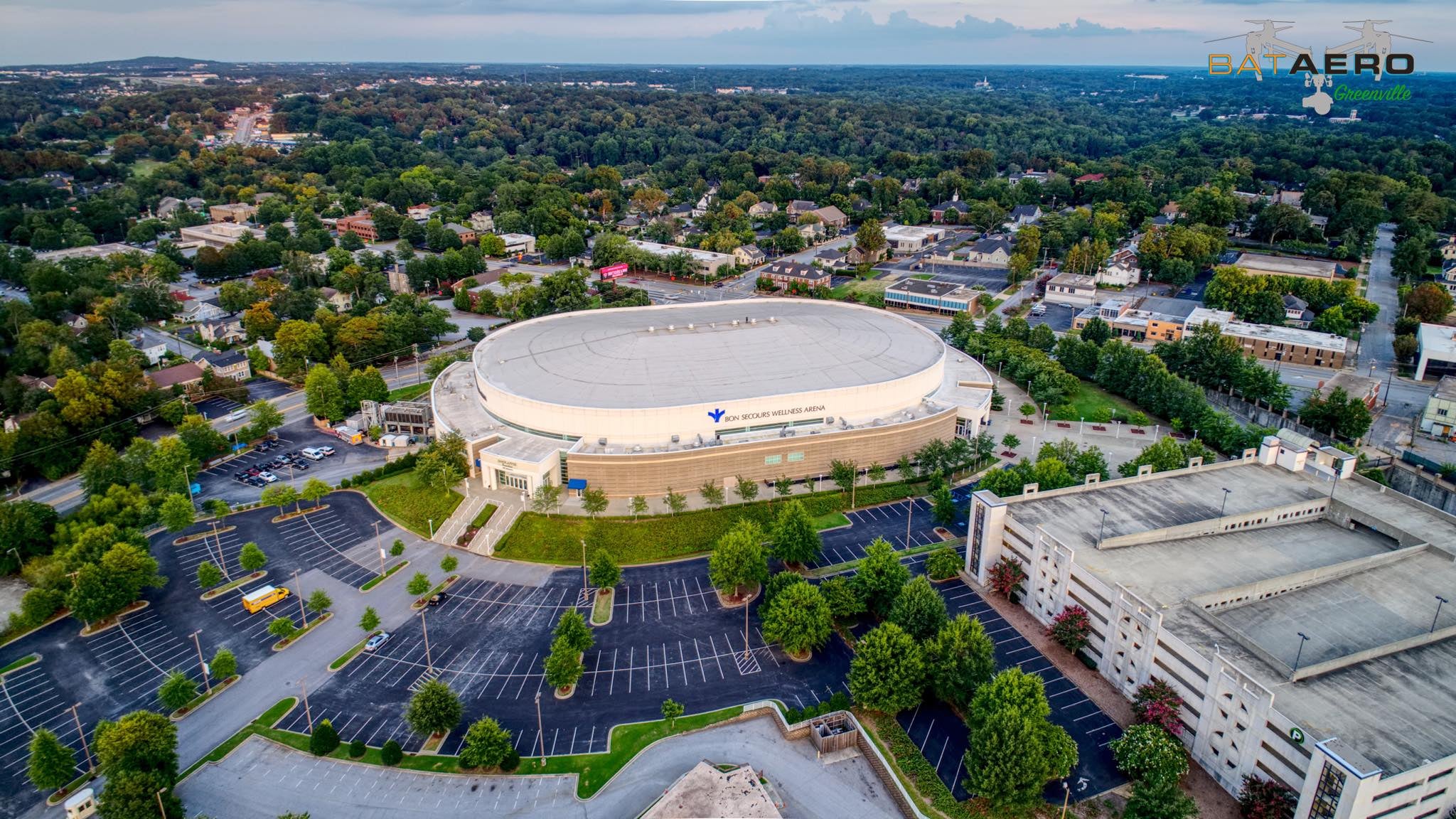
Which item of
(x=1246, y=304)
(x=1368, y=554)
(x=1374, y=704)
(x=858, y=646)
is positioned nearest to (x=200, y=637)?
(x=858, y=646)

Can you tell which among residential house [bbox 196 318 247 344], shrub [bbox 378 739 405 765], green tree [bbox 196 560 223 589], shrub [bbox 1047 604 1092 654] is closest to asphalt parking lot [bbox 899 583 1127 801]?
shrub [bbox 1047 604 1092 654]

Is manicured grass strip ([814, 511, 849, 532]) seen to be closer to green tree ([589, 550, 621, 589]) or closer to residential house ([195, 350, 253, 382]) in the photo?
green tree ([589, 550, 621, 589])

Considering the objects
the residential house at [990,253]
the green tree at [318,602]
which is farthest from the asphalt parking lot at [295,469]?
the residential house at [990,253]

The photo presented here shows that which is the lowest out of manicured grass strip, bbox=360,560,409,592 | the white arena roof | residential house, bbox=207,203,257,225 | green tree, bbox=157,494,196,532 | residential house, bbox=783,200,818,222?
manicured grass strip, bbox=360,560,409,592

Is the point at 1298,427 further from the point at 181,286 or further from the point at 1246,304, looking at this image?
the point at 181,286

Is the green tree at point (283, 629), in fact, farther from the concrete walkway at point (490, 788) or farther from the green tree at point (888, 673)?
the green tree at point (888, 673)

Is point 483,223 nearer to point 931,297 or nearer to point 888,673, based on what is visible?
point 931,297
